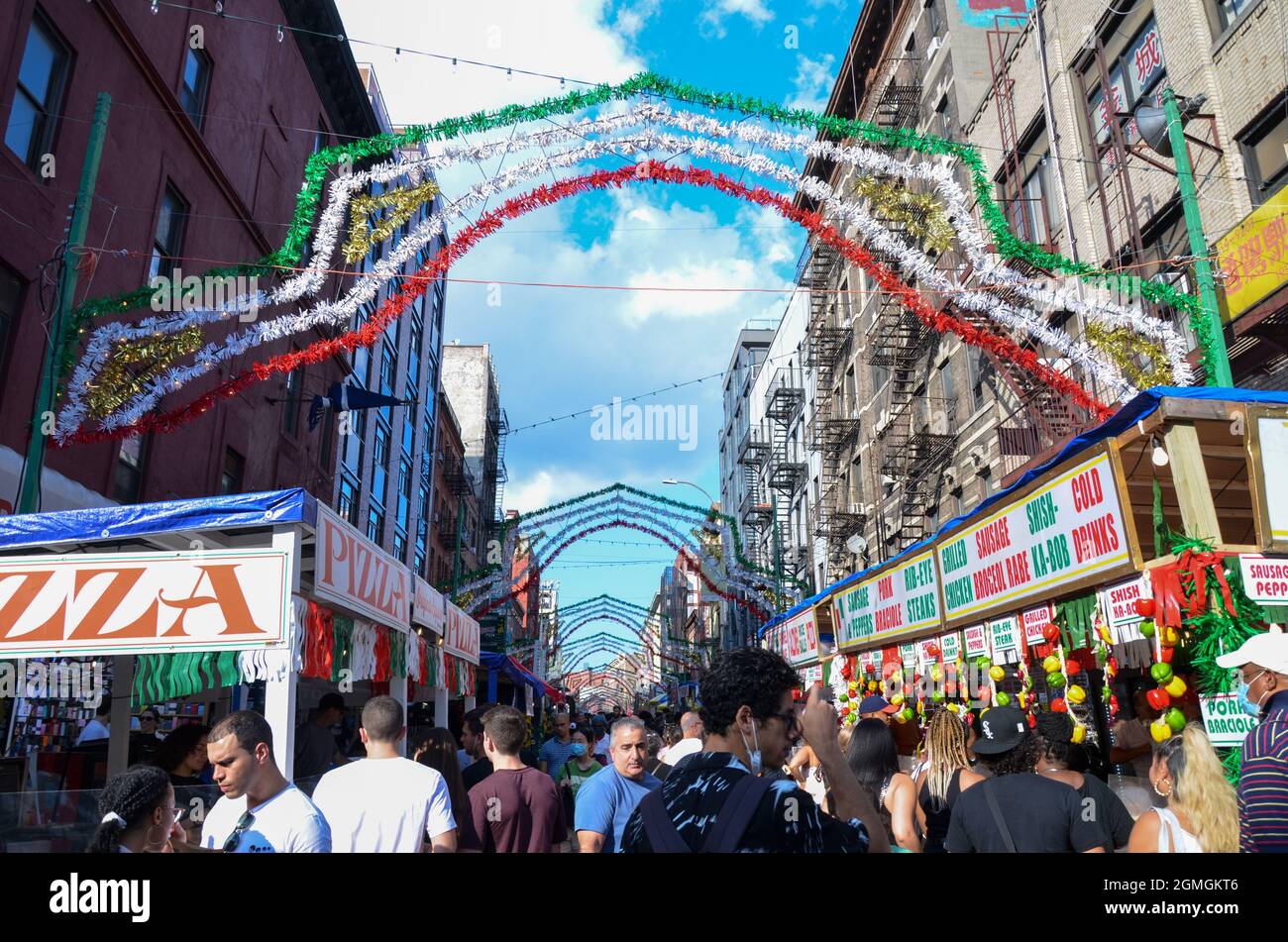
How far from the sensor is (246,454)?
2012 cm

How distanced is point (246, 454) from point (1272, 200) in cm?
2055

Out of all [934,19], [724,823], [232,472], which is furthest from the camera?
[934,19]

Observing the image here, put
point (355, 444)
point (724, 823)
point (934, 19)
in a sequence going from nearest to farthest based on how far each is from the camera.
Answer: point (724, 823)
point (934, 19)
point (355, 444)

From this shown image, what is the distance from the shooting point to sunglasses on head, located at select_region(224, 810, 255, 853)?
12.6ft

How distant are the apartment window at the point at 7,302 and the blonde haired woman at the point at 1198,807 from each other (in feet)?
46.8

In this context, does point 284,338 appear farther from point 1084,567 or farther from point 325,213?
point 1084,567

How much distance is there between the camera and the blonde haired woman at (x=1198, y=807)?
3641mm

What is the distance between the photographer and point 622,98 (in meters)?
10.2

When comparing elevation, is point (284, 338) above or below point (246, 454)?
above

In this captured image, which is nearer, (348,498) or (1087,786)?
(1087,786)

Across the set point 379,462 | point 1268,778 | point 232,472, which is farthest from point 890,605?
point 379,462

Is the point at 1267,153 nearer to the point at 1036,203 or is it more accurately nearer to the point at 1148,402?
the point at 1036,203

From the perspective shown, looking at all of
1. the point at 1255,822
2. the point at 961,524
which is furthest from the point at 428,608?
the point at 1255,822

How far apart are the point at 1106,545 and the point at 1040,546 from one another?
1095 mm
